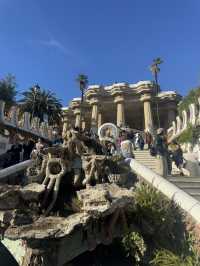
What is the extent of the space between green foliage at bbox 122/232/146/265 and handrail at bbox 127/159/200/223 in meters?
1.17

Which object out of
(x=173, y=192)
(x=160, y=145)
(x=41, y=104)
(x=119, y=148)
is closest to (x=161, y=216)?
(x=173, y=192)

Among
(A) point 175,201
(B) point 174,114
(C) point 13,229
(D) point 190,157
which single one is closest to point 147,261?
(A) point 175,201

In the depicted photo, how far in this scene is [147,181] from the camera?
766 centimetres

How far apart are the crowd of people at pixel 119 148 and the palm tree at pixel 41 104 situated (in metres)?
21.5

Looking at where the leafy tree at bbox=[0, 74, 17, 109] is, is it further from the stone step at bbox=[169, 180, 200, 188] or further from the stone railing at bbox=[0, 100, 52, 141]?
the stone step at bbox=[169, 180, 200, 188]

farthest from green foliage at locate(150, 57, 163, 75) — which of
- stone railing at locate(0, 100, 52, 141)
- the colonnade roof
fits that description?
stone railing at locate(0, 100, 52, 141)

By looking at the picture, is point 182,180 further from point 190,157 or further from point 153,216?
point 190,157

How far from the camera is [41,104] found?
120 ft

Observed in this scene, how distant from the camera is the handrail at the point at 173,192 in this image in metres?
5.70

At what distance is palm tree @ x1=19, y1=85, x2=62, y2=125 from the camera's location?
120ft

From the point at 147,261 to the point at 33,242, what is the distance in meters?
2.42

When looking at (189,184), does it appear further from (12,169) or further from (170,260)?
(12,169)

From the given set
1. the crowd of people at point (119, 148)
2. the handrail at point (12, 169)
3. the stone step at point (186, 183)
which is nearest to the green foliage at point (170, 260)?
the stone step at point (186, 183)

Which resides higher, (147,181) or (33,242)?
(147,181)
